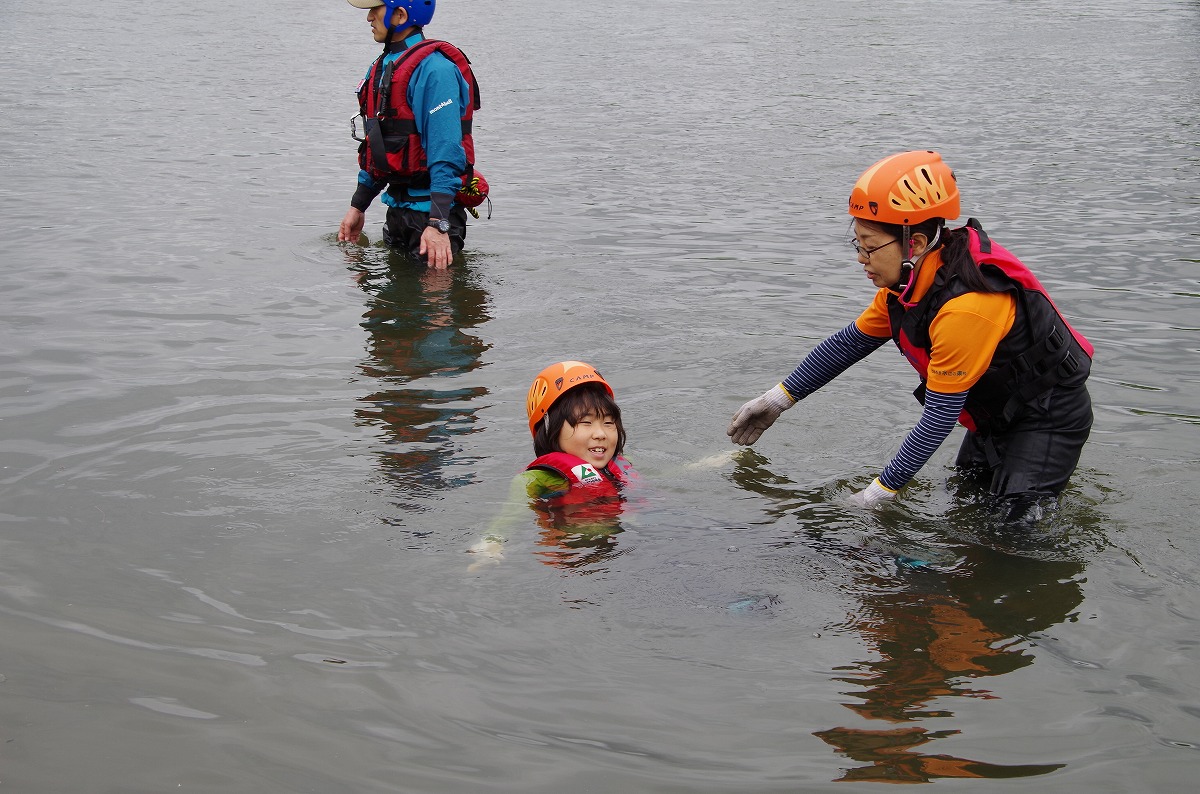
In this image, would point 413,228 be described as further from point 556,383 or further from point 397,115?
point 556,383

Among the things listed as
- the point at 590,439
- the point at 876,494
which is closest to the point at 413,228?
the point at 590,439

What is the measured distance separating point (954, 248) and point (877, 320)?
0.85m

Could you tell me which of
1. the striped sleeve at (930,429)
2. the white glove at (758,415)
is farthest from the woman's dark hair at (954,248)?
the white glove at (758,415)

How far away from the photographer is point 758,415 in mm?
6293

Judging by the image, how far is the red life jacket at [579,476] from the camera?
19.2 feet

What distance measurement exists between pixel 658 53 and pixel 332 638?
24.4 meters

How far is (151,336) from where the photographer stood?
27.9ft

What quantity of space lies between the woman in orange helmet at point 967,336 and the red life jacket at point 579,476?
1263 millimetres

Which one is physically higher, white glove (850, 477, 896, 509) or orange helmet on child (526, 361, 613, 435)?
orange helmet on child (526, 361, 613, 435)

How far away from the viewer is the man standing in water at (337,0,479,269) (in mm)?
9133

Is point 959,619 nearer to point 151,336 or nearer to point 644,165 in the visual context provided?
point 151,336

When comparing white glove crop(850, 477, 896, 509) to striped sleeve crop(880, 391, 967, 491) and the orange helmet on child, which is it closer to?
striped sleeve crop(880, 391, 967, 491)

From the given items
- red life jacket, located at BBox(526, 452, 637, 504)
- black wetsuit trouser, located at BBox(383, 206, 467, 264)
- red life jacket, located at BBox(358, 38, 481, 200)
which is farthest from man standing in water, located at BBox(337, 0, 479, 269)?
red life jacket, located at BBox(526, 452, 637, 504)

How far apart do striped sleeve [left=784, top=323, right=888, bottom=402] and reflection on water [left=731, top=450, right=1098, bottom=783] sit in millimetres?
615
